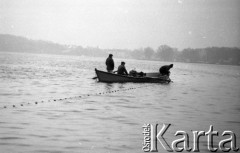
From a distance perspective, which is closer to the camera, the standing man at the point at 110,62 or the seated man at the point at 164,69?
the standing man at the point at 110,62

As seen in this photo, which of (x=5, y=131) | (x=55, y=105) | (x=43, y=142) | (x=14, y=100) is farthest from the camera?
(x=14, y=100)

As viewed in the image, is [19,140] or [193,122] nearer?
[19,140]

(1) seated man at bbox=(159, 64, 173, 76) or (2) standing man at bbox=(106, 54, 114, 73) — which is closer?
(2) standing man at bbox=(106, 54, 114, 73)

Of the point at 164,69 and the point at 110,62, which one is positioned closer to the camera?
the point at 110,62

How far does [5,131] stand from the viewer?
1012 cm

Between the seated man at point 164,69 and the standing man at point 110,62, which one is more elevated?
the standing man at point 110,62

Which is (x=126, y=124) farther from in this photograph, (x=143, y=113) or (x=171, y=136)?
(x=143, y=113)

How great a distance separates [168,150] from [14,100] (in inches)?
448

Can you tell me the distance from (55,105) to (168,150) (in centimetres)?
861

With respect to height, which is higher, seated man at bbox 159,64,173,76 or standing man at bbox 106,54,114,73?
standing man at bbox 106,54,114,73

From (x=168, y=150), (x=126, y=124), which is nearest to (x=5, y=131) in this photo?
(x=126, y=124)

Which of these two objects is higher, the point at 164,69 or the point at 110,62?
the point at 110,62

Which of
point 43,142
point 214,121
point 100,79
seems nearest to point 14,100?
point 43,142

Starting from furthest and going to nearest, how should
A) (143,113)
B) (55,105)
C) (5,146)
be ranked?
(55,105)
(143,113)
(5,146)
